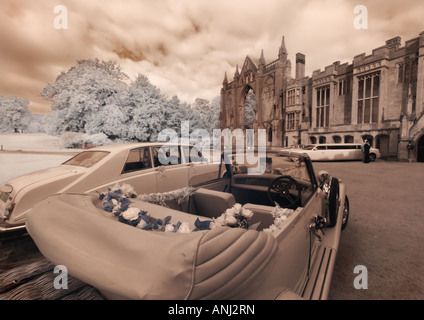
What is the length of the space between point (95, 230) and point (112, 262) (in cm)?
25

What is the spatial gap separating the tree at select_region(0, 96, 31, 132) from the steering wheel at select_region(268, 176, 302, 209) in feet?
203

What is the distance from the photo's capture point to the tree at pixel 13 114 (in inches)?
1726

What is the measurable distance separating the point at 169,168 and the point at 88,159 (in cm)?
177

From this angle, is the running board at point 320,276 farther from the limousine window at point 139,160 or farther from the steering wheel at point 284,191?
the limousine window at point 139,160

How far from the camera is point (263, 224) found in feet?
6.64

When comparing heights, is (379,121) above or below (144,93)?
below

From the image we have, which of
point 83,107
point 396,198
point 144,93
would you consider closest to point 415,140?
point 396,198

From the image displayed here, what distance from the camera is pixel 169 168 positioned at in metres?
5.00

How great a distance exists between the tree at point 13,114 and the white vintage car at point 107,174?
58.6m

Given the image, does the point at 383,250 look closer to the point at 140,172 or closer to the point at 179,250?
the point at 179,250

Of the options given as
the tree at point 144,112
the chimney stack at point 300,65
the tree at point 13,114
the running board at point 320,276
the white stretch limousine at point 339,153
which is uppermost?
the chimney stack at point 300,65

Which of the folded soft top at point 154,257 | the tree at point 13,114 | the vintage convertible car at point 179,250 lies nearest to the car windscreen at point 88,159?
the vintage convertible car at point 179,250

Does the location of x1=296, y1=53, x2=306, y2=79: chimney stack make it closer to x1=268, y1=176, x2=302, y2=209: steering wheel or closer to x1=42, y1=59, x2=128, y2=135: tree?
x1=42, y1=59, x2=128, y2=135: tree

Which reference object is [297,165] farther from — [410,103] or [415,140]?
[410,103]
